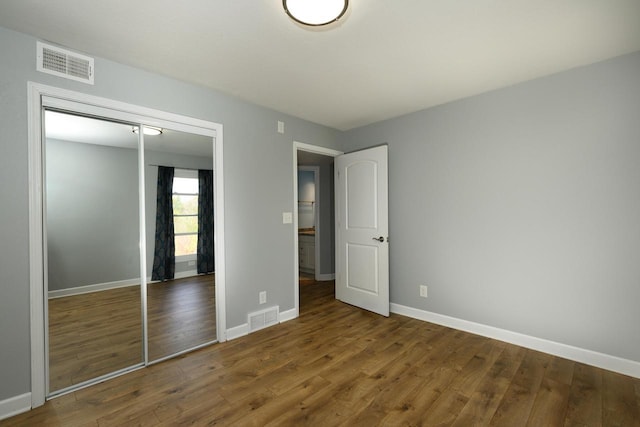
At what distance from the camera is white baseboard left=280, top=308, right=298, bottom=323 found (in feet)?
10.5

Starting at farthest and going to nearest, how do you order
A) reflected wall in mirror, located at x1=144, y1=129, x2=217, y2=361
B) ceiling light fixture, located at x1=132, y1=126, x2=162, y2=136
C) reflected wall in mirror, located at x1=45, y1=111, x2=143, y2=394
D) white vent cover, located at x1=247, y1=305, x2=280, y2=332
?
A: white vent cover, located at x1=247, y1=305, x2=280, y2=332
reflected wall in mirror, located at x1=144, y1=129, x2=217, y2=361
ceiling light fixture, located at x1=132, y1=126, x2=162, y2=136
reflected wall in mirror, located at x1=45, y1=111, x2=143, y2=394

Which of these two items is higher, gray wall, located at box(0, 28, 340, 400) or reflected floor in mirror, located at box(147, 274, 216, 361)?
gray wall, located at box(0, 28, 340, 400)

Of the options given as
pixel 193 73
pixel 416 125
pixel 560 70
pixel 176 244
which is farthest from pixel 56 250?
pixel 560 70

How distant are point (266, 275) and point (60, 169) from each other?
197 cm

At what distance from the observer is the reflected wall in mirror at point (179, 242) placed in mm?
2414

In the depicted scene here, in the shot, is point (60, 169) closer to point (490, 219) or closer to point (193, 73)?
point (193, 73)

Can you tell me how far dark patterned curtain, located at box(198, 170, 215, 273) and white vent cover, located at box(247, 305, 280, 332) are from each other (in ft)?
2.27

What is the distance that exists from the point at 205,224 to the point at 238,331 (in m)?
1.14

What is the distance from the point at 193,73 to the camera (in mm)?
2330

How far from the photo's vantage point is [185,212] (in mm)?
2623

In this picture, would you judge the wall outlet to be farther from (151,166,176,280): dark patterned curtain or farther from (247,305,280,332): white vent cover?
(151,166,176,280): dark patterned curtain

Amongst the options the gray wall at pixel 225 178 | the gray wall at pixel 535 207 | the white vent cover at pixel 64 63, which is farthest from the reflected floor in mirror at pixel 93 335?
the gray wall at pixel 535 207

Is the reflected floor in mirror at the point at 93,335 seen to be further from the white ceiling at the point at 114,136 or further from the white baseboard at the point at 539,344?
the white baseboard at the point at 539,344

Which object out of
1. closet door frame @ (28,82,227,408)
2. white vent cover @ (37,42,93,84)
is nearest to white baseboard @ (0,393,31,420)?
closet door frame @ (28,82,227,408)
